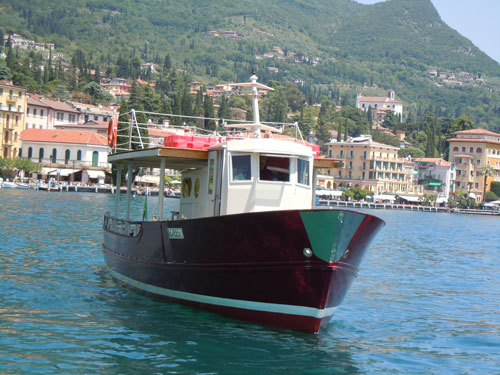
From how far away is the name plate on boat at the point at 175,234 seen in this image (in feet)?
53.7

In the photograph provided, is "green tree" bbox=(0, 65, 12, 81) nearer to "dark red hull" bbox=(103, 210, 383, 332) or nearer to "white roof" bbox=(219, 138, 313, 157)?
"dark red hull" bbox=(103, 210, 383, 332)

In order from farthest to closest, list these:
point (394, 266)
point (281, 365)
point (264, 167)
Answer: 1. point (394, 266)
2. point (264, 167)
3. point (281, 365)

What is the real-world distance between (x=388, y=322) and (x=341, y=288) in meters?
3.43

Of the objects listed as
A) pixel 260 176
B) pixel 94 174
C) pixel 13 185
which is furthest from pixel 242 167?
pixel 94 174

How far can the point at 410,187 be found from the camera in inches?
6403

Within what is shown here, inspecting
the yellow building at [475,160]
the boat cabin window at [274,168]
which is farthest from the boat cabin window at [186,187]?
the yellow building at [475,160]

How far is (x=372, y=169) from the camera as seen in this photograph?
155m

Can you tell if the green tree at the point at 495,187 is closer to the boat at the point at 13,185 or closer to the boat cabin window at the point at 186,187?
the boat at the point at 13,185

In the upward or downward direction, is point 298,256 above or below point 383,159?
below

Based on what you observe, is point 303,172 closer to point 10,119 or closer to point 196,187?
point 196,187

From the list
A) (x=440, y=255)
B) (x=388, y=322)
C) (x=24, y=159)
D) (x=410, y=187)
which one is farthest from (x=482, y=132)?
(x=388, y=322)

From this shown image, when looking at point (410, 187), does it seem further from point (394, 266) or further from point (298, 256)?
point (298, 256)

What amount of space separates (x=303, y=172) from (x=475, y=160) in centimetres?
16750

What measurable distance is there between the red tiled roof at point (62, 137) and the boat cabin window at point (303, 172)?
91.5 m
